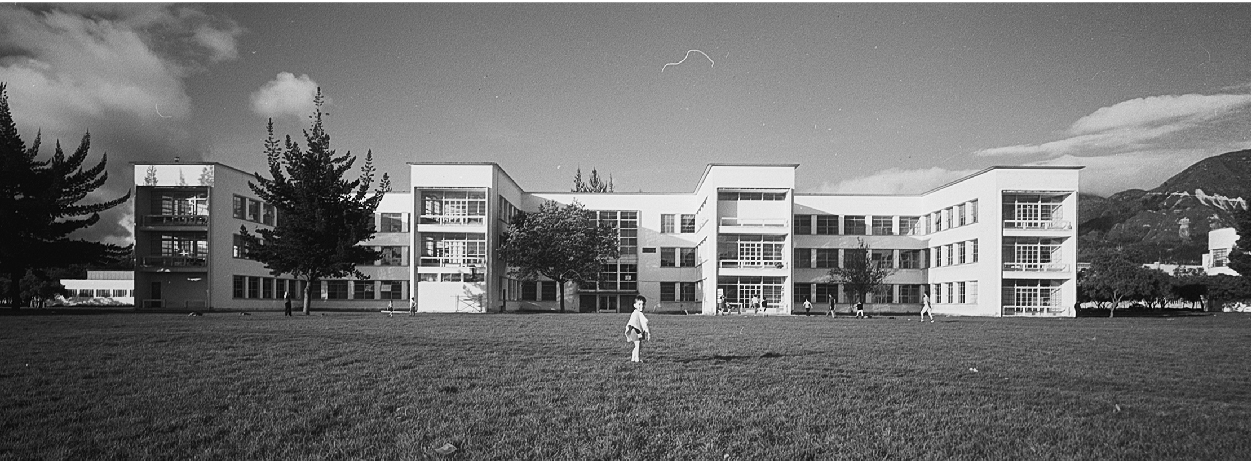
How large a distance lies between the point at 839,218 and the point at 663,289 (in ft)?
57.4

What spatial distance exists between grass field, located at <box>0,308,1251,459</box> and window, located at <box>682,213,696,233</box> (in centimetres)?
5473

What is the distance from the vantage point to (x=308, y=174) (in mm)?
46688

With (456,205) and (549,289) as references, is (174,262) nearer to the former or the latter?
(456,205)

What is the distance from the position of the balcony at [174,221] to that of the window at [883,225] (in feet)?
185

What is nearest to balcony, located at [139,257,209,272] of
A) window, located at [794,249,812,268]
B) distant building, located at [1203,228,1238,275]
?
window, located at [794,249,812,268]

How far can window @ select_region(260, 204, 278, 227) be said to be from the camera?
68.3 meters

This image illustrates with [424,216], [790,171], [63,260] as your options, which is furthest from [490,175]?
[63,260]

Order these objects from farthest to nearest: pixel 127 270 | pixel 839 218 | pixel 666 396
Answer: pixel 127 270 → pixel 839 218 → pixel 666 396

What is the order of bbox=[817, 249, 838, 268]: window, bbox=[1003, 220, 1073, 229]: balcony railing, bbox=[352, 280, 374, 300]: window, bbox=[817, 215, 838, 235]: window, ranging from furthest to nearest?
bbox=[352, 280, 374, 300]: window < bbox=[817, 215, 838, 235]: window < bbox=[817, 249, 838, 268]: window < bbox=[1003, 220, 1073, 229]: balcony railing

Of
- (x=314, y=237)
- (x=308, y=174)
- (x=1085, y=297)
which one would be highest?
(x=308, y=174)

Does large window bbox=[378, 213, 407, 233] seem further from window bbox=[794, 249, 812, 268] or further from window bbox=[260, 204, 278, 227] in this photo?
window bbox=[794, 249, 812, 268]

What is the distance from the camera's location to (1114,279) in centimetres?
6675

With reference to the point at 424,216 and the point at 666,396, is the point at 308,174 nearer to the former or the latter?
the point at 424,216

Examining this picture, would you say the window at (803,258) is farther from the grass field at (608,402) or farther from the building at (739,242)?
the grass field at (608,402)
